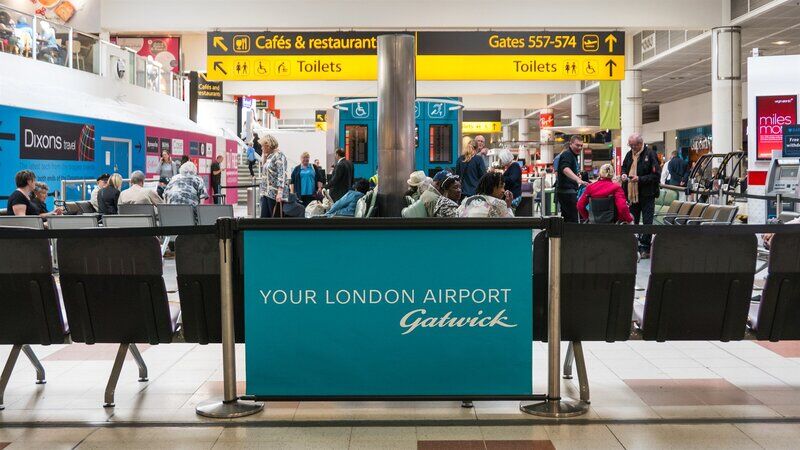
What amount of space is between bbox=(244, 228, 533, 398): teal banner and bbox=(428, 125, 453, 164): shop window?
14557mm

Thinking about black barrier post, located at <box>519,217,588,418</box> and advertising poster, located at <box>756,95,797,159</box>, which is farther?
advertising poster, located at <box>756,95,797,159</box>

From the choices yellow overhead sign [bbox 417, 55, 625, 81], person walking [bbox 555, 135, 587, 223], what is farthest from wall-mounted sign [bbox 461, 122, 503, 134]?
person walking [bbox 555, 135, 587, 223]

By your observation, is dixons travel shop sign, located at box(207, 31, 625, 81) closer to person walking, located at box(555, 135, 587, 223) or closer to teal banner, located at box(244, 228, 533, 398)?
person walking, located at box(555, 135, 587, 223)

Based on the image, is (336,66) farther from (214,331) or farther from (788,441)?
(788,441)

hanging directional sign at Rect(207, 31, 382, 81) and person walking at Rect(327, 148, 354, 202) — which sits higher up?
hanging directional sign at Rect(207, 31, 382, 81)

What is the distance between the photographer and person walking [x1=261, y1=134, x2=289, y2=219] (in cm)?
1206

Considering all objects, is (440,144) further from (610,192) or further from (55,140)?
(55,140)

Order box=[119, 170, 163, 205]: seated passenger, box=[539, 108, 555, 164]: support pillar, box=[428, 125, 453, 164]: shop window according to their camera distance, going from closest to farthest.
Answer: box=[119, 170, 163, 205]: seated passenger
box=[428, 125, 453, 164]: shop window
box=[539, 108, 555, 164]: support pillar

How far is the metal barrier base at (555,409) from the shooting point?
4.38m

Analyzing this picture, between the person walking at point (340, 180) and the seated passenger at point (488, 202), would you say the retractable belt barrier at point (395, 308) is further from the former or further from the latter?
the person walking at point (340, 180)

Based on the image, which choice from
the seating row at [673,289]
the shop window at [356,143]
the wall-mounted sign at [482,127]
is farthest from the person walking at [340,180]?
the wall-mounted sign at [482,127]

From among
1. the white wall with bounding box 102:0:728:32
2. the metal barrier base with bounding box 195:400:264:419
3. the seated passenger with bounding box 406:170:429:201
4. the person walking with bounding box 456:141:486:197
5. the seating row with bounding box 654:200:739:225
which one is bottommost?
the metal barrier base with bounding box 195:400:264:419

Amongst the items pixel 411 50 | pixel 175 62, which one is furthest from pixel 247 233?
pixel 175 62

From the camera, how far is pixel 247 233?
169 inches
